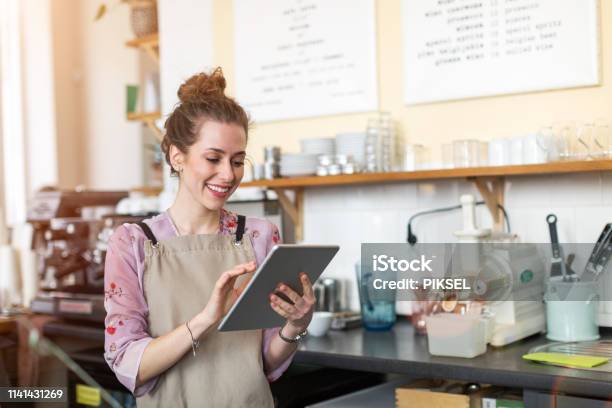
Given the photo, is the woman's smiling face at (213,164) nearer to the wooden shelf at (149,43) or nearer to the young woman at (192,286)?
the young woman at (192,286)

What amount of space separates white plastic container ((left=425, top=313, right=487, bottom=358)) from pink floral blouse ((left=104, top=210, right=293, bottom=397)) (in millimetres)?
620

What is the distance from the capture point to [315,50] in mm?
2938

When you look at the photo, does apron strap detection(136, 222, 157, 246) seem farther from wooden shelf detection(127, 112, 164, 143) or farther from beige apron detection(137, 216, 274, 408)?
wooden shelf detection(127, 112, 164, 143)

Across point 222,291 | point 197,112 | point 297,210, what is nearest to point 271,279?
point 222,291

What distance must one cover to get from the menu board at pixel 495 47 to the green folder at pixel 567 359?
803 mm

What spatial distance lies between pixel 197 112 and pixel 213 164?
12cm

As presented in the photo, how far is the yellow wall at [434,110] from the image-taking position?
2355 mm

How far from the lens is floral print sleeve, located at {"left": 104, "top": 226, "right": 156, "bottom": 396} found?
5.11 ft

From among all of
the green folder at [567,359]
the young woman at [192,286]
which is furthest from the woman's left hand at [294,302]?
the green folder at [567,359]

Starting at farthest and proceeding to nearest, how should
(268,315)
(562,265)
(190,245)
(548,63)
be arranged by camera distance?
1. (548,63)
2. (562,265)
3. (190,245)
4. (268,315)

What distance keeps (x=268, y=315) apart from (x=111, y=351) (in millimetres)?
320

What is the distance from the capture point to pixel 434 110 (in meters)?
2.67

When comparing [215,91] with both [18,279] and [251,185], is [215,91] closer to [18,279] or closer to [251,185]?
[251,185]

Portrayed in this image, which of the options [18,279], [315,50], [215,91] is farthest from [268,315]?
[18,279]
